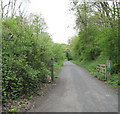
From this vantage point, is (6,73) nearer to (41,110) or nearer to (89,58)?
(41,110)

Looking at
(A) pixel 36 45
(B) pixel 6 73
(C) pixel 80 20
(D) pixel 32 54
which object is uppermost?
(C) pixel 80 20

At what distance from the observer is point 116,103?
4531 millimetres

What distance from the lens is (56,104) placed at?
14.8 feet

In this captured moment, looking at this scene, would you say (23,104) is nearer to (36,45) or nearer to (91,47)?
(36,45)

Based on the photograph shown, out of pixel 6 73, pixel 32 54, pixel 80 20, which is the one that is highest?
pixel 80 20

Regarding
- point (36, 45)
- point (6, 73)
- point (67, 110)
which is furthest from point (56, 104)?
point (36, 45)

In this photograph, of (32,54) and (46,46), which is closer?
(32,54)

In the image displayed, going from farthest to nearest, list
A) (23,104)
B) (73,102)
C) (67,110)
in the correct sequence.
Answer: (73,102)
(23,104)
(67,110)

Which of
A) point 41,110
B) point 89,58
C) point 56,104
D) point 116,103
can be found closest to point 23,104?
point 41,110

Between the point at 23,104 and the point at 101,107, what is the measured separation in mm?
2810

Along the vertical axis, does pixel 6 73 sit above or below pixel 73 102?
above

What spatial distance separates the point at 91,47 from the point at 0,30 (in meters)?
15.4

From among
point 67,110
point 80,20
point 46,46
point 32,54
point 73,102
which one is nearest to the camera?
point 67,110

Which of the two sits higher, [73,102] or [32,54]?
[32,54]
